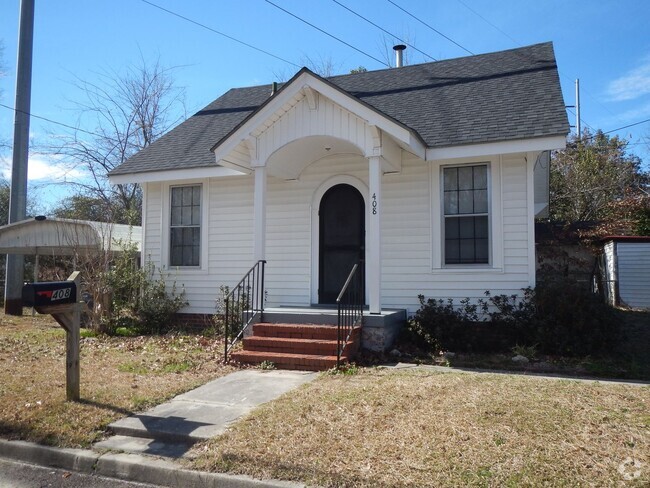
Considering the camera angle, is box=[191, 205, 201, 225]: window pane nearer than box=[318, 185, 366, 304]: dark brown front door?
No

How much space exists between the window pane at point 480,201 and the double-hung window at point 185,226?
5.89m

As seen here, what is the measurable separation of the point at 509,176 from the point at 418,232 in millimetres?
1874

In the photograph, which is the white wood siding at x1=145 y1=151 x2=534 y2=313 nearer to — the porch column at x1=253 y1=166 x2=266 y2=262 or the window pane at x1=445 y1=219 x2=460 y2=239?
the window pane at x1=445 y1=219 x2=460 y2=239

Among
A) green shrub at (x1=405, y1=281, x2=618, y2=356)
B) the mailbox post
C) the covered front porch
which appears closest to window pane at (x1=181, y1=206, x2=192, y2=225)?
the covered front porch

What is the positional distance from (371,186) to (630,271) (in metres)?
10.4

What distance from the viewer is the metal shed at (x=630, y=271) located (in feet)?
49.2

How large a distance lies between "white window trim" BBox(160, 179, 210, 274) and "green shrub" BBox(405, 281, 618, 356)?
16.0 feet

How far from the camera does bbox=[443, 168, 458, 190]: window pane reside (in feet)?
31.9

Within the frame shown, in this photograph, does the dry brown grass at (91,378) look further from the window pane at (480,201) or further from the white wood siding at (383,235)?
the window pane at (480,201)

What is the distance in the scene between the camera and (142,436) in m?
5.19

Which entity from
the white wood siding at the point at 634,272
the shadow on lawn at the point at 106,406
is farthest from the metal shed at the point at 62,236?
the white wood siding at the point at 634,272

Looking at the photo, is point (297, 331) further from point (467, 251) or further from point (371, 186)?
point (467, 251)

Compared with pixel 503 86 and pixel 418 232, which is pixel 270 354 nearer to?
pixel 418 232

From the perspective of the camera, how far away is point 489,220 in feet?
30.9
